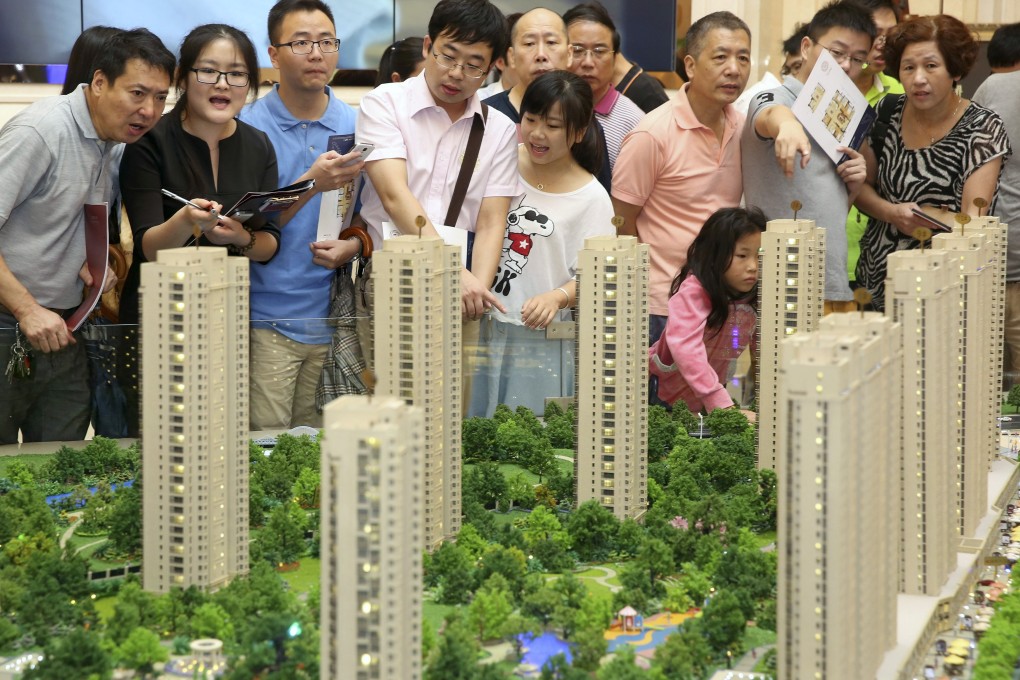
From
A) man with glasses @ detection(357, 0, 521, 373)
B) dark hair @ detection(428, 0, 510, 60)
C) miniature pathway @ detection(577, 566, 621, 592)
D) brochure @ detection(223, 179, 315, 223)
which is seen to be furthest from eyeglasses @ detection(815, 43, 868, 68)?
miniature pathway @ detection(577, 566, 621, 592)

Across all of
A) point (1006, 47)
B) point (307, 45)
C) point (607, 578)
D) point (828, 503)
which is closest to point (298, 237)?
point (307, 45)

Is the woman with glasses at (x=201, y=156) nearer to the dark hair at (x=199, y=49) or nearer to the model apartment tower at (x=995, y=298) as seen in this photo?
the dark hair at (x=199, y=49)

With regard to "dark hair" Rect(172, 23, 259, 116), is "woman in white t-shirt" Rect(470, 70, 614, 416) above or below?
below

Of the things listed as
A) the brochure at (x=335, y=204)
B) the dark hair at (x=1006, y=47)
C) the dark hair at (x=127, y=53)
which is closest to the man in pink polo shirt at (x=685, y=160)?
the brochure at (x=335, y=204)

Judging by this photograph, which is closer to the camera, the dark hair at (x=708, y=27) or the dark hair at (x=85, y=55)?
the dark hair at (x=85, y=55)

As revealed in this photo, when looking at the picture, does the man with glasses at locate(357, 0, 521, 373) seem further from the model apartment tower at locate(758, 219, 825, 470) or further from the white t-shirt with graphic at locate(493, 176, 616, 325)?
the model apartment tower at locate(758, 219, 825, 470)
